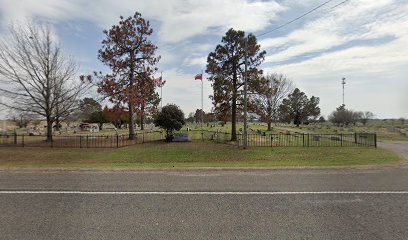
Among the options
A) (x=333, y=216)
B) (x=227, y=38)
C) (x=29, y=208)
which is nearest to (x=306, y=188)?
(x=333, y=216)

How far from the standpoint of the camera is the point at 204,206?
553 cm

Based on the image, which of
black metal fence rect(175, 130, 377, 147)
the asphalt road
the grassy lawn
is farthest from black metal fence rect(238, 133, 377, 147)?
the asphalt road

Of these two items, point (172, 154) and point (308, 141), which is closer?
point (172, 154)

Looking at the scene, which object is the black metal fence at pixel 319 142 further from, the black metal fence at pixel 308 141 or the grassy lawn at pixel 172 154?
the grassy lawn at pixel 172 154

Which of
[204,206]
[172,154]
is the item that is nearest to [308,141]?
[172,154]

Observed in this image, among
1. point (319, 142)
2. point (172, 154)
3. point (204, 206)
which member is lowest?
point (172, 154)

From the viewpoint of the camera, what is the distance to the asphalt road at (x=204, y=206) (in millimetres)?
4246

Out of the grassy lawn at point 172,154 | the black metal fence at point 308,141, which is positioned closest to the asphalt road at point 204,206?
the grassy lawn at point 172,154

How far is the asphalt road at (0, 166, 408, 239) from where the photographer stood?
4.25m

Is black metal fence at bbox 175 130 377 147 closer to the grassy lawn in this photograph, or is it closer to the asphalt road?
the grassy lawn

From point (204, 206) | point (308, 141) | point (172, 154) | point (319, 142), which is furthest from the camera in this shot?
point (319, 142)

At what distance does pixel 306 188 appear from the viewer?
7051 millimetres

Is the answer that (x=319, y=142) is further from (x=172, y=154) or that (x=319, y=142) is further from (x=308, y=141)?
(x=172, y=154)

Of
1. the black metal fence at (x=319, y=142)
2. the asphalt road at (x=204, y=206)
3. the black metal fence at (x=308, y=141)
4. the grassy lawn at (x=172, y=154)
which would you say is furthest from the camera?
the black metal fence at (x=308, y=141)
